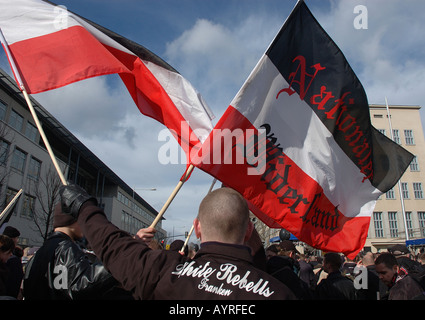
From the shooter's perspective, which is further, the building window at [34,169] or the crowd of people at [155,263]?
the building window at [34,169]

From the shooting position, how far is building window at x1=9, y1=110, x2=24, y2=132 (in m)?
28.2

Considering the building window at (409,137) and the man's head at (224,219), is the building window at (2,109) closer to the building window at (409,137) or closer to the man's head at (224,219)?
the man's head at (224,219)

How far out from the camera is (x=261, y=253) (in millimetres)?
2984

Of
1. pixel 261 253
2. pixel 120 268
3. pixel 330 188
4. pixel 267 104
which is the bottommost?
pixel 120 268

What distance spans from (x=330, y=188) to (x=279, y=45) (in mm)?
1704

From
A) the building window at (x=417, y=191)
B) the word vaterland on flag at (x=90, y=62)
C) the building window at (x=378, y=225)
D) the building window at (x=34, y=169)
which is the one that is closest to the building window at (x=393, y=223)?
the building window at (x=378, y=225)

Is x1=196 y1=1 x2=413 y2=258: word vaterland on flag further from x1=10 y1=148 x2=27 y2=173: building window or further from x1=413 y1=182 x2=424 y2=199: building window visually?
x1=413 y1=182 x2=424 y2=199: building window

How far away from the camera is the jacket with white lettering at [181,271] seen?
5.57 feet

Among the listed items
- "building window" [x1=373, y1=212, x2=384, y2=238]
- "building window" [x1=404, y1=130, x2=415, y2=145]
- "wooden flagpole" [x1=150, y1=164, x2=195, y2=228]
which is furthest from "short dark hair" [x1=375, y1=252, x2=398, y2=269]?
"building window" [x1=404, y1=130, x2=415, y2=145]

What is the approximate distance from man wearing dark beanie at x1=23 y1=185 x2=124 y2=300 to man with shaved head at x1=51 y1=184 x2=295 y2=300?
346mm

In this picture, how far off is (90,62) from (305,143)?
2499 mm

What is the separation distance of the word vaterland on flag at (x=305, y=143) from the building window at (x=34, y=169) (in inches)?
1255
